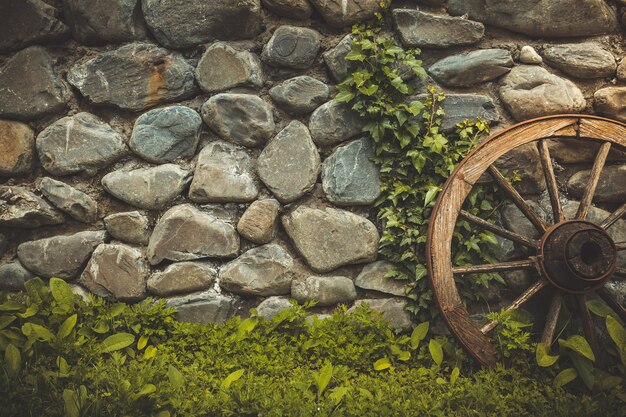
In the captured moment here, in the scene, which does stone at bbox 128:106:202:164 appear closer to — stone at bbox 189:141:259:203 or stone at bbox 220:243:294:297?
stone at bbox 189:141:259:203

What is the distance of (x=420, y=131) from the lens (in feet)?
10.1

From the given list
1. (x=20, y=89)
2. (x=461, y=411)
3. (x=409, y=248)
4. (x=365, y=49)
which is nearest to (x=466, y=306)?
(x=409, y=248)

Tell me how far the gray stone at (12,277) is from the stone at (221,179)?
0.99 m

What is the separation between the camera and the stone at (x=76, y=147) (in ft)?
10.0

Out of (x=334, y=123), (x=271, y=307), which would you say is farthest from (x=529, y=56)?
(x=271, y=307)

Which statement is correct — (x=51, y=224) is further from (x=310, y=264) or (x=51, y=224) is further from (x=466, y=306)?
(x=466, y=306)

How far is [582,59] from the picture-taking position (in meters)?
3.09

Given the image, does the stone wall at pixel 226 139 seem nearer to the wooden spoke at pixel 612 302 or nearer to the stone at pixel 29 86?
the stone at pixel 29 86

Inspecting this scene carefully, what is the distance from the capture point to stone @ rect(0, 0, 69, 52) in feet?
10.00

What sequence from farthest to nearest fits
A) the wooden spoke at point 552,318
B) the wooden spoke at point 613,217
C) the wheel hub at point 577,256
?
the wooden spoke at point 613,217 → the wooden spoke at point 552,318 → the wheel hub at point 577,256

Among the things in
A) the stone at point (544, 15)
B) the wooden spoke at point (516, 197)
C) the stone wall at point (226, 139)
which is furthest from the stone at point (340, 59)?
the wooden spoke at point (516, 197)

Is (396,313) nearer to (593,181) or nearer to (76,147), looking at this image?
(593,181)

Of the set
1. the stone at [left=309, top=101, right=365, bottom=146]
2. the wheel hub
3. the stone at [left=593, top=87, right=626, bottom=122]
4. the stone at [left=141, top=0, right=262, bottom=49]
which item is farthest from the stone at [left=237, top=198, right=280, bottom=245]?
the stone at [left=593, top=87, right=626, bottom=122]

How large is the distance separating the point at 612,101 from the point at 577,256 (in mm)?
954
